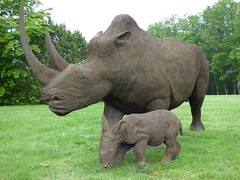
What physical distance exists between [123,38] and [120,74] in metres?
0.65

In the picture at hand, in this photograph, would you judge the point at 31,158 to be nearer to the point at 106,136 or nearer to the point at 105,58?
the point at 106,136

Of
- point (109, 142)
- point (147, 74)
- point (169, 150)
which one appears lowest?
point (169, 150)

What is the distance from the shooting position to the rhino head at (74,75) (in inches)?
176

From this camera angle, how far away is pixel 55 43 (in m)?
23.9

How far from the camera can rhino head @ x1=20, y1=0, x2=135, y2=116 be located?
4.47 metres

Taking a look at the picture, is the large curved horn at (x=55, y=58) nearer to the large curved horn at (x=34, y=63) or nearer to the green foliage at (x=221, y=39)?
the large curved horn at (x=34, y=63)

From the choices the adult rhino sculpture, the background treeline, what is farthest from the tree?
the adult rhino sculpture

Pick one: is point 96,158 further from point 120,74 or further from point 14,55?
point 14,55

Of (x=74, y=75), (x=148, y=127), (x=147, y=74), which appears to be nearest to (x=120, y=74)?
(x=147, y=74)

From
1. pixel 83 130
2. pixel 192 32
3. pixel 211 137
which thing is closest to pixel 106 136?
pixel 211 137

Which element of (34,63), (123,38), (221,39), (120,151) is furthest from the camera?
(221,39)

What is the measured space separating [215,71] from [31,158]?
36.1 metres

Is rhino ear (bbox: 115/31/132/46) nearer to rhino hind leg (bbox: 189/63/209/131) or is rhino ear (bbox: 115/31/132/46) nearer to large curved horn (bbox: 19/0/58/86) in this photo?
large curved horn (bbox: 19/0/58/86)

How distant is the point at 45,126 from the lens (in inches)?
391
